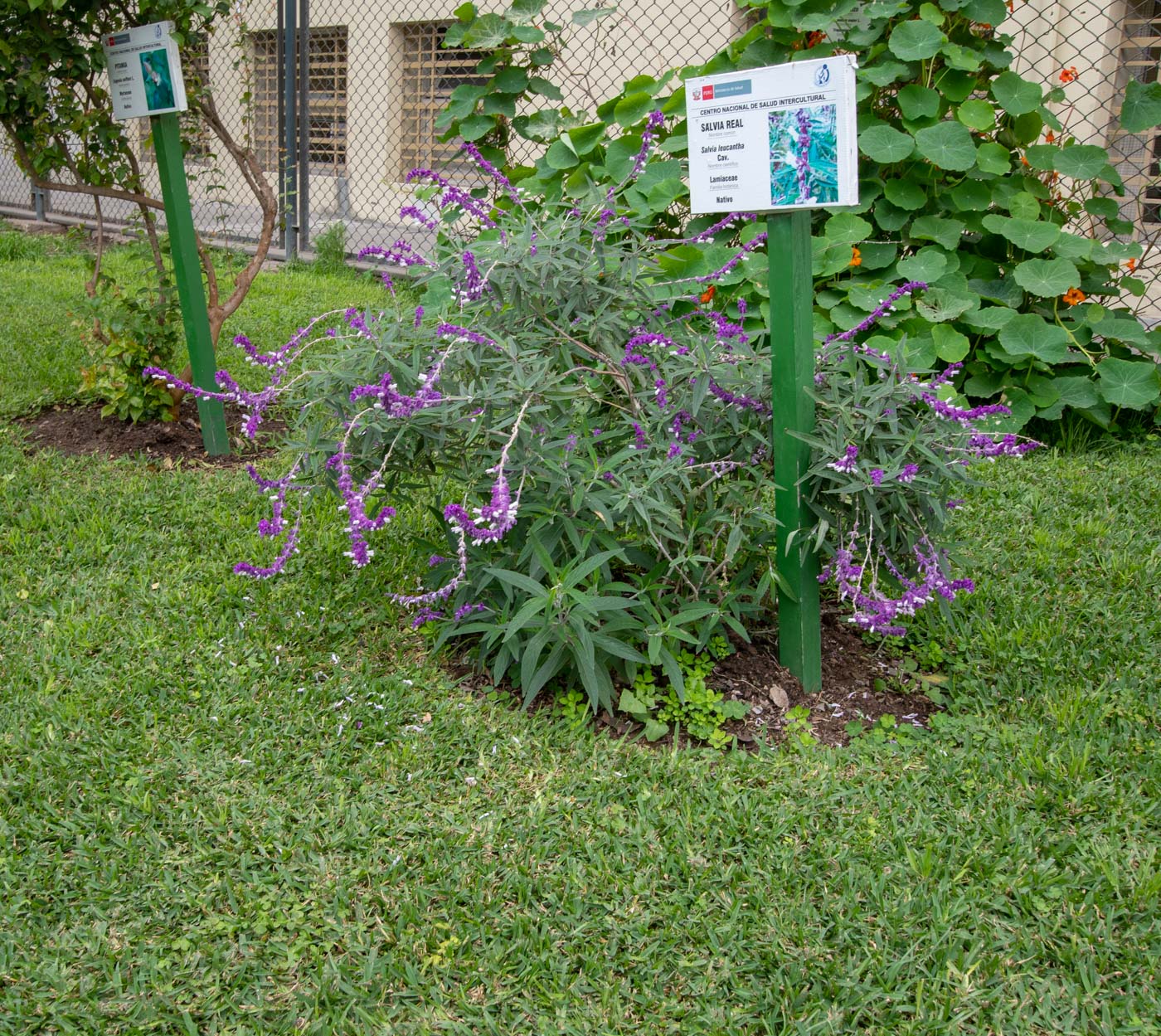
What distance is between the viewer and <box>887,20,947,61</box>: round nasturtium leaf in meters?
4.31

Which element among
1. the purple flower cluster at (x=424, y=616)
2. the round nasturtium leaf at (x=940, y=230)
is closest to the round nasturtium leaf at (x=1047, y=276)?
the round nasturtium leaf at (x=940, y=230)

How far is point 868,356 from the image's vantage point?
265cm

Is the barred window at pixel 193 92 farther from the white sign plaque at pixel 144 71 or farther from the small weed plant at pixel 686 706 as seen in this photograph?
the small weed plant at pixel 686 706

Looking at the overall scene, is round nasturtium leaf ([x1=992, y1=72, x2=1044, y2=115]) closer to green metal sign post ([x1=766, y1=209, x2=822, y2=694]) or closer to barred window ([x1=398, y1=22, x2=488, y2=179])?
green metal sign post ([x1=766, y1=209, x2=822, y2=694])

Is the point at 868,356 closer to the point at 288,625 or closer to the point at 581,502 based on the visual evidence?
the point at 581,502

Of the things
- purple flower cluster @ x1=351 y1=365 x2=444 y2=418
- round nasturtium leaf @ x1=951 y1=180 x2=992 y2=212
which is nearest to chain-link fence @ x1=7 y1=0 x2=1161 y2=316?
round nasturtium leaf @ x1=951 y1=180 x2=992 y2=212

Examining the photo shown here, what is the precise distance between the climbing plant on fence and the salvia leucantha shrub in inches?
71.5

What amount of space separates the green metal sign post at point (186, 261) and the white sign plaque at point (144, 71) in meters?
0.08

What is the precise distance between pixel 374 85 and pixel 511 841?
9.11 metres

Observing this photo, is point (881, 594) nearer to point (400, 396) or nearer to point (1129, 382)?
point (400, 396)

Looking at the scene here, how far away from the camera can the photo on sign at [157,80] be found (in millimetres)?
3953

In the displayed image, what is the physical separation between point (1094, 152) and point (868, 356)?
8.16 feet

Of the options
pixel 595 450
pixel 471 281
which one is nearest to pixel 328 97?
pixel 471 281

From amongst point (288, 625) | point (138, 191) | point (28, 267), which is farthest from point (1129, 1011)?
point (28, 267)
